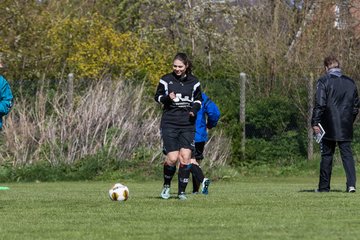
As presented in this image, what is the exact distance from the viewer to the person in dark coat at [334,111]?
15406 millimetres

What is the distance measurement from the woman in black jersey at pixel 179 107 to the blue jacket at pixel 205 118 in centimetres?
196

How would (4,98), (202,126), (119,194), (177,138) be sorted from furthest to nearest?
(202,126) < (177,138) < (119,194) < (4,98)

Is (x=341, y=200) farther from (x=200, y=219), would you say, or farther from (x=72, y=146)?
(x=72, y=146)

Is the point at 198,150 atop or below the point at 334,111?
below

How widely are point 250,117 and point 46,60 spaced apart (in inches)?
236

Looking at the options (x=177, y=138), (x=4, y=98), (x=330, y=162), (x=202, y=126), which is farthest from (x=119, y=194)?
(x=330, y=162)

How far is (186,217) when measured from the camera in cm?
1089

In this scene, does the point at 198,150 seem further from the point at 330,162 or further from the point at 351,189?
the point at 351,189

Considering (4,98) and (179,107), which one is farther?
(179,107)

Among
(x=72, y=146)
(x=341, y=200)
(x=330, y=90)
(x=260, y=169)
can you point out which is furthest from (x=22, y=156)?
(x=341, y=200)

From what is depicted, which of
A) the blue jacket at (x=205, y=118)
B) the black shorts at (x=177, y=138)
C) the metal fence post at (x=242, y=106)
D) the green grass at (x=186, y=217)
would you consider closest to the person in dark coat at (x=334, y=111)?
the green grass at (x=186, y=217)

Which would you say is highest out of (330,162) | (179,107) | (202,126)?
(179,107)

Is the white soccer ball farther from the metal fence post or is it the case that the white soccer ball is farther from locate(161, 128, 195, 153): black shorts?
the metal fence post

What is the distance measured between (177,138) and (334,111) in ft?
9.03
